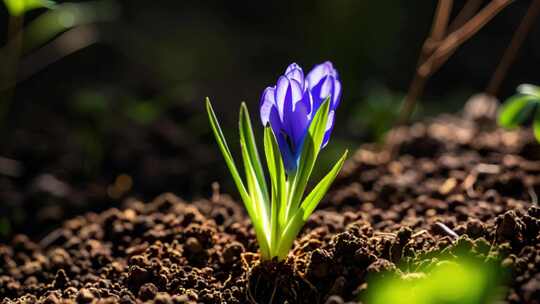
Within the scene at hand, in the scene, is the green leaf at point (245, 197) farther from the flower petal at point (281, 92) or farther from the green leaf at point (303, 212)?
the flower petal at point (281, 92)

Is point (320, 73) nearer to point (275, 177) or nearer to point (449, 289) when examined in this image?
point (275, 177)

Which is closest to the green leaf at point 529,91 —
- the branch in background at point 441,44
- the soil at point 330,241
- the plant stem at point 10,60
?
the soil at point 330,241

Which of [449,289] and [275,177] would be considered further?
[275,177]

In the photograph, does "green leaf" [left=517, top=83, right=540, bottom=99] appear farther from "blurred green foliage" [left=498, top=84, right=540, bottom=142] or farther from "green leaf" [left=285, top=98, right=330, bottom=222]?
"green leaf" [left=285, top=98, right=330, bottom=222]

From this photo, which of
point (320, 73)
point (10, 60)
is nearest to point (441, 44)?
point (320, 73)

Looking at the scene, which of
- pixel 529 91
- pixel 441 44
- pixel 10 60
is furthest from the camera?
pixel 10 60

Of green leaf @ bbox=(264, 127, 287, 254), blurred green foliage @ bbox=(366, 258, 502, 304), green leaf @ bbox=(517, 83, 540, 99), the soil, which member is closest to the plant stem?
the soil

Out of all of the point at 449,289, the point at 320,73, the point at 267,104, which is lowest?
the point at 449,289

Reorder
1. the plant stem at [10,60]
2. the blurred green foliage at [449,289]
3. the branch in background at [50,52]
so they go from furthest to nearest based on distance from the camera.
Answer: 1. the branch in background at [50,52]
2. the plant stem at [10,60]
3. the blurred green foliage at [449,289]
